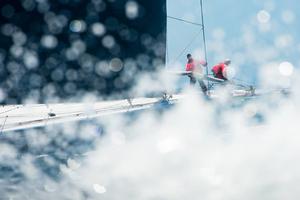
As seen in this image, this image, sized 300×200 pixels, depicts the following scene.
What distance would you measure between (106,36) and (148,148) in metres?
1.16

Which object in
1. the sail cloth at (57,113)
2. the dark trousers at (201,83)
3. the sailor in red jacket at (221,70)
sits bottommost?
the sail cloth at (57,113)

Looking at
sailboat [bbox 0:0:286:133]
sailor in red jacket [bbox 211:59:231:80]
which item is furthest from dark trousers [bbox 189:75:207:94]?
sailor in red jacket [bbox 211:59:231:80]

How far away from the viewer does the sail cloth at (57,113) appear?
3582mm

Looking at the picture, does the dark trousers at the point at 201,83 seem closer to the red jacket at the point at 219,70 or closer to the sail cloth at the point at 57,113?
the sail cloth at the point at 57,113

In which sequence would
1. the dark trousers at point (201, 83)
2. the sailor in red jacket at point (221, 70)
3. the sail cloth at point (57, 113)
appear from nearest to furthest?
the sail cloth at point (57, 113)
the dark trousers at point (201, 83)
the sailor in red jacket at point (221, 70)

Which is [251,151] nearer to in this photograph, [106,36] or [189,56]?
[106,36]

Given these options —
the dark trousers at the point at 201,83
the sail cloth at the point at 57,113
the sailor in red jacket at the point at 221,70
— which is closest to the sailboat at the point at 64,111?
the sail cloth at the point at 57,113

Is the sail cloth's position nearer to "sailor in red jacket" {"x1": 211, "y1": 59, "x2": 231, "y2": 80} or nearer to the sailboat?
the sailboat

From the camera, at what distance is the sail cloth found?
11.8 feet

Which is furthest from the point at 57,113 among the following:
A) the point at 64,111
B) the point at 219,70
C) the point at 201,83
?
the point at 219,70

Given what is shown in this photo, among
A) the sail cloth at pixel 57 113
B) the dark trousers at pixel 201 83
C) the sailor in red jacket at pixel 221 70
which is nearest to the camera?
the sail cloth at pixel 57 113

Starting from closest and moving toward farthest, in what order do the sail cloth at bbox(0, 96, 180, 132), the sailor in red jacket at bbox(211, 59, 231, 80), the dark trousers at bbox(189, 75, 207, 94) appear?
the sail cloth at bbox(0, 96, 180, 132) < the dark trousers at bbox(189, 75, 207, 94) < the sailor in red jacket at bbox(211, 59, 231, 80)

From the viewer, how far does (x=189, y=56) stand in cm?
618

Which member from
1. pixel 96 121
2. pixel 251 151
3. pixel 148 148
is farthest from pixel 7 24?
pixel 251 151
